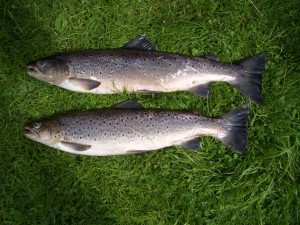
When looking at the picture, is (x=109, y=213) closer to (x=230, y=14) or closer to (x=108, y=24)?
(x=108, y=24)

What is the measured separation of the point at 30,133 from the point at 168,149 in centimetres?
139

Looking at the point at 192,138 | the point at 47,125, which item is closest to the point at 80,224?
the point at 47,125

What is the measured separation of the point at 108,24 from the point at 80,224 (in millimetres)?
2110

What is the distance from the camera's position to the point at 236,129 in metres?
3.68

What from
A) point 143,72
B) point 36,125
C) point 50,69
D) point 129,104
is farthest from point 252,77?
point 36,125

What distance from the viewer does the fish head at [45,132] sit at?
3.61m

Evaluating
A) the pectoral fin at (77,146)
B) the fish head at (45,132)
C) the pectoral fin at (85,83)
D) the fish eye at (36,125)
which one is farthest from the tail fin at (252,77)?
the fish eye at (36,125)

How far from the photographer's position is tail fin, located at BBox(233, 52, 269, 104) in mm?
3760

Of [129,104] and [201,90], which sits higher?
[201,90]

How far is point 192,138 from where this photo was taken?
12.1 feet

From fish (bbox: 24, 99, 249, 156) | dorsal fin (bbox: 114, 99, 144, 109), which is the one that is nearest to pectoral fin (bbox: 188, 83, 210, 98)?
fish (bbox: 24, 99, 249, 156)

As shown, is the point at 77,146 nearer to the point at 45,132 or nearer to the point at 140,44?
the point at 45,132

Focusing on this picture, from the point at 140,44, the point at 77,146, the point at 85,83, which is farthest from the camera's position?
the point at 140,44

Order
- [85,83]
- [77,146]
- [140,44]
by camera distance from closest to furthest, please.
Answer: [77,146], [85,83], [140,44]
